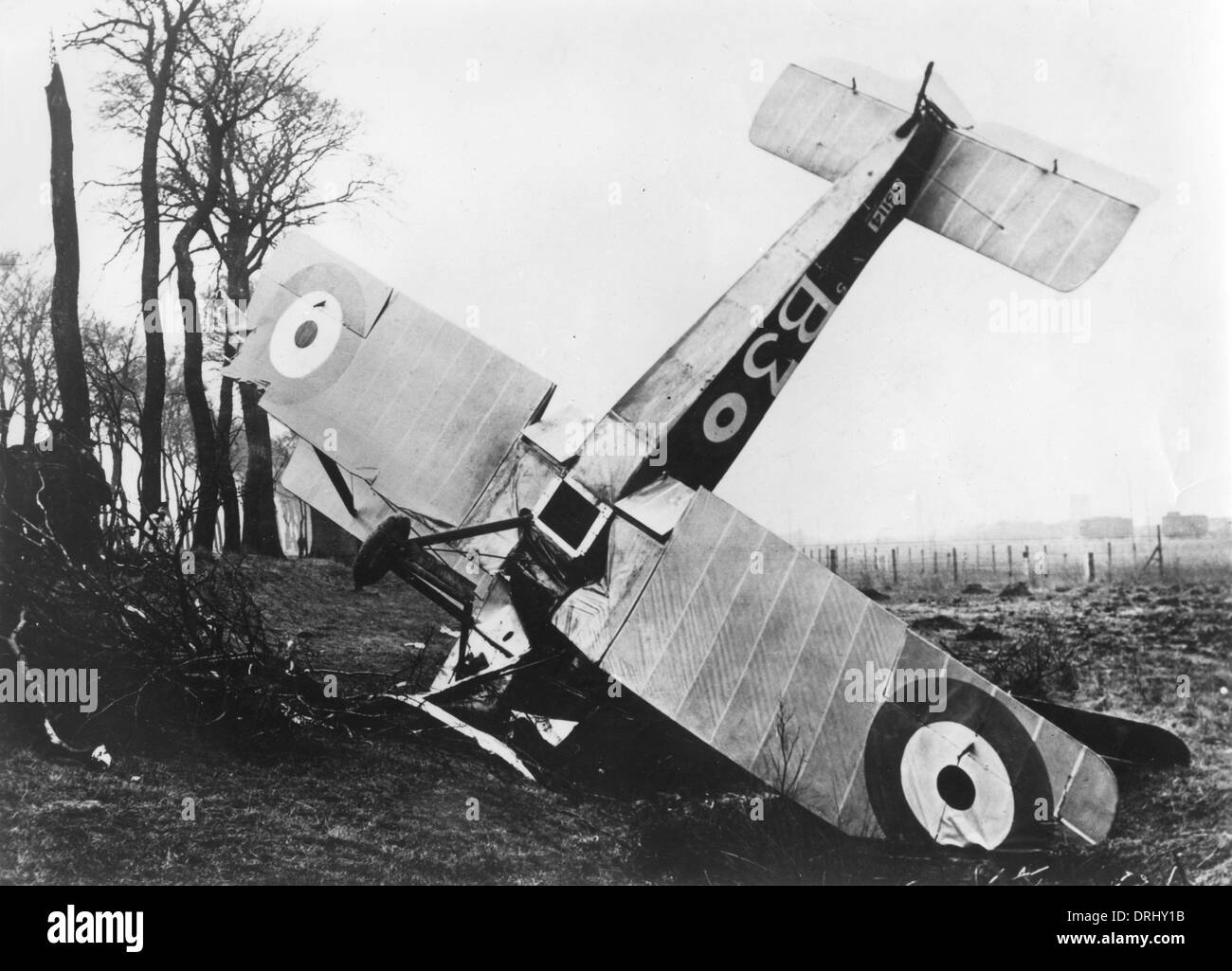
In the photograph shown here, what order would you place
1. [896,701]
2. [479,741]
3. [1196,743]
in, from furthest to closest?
1. [1196,743]
2. [479,741]
3. [896,701]

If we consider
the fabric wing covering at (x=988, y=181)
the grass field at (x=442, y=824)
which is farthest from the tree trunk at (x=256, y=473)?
the fabric wing covering at (x=988, y=181)

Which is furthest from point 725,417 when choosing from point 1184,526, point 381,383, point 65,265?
point 65,265

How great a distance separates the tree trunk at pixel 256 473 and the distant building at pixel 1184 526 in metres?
5.20

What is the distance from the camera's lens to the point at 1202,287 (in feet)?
14.4

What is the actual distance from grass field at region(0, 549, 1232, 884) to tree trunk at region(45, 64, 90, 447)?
179 cm

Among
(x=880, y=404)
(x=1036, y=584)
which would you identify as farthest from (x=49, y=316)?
(x=1036, y=584)

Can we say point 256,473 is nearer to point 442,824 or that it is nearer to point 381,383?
point 381,383

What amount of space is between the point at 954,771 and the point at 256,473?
4.25 metres

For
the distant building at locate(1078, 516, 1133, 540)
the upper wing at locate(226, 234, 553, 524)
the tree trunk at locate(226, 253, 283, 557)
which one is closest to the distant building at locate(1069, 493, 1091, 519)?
the distant building at locate(1078, 516, 1133, 540)

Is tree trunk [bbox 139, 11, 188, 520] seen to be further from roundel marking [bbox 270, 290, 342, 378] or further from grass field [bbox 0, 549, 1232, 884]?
grass field [bbox 0, 549, 1232, 884]

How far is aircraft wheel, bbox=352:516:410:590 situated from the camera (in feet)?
10.5

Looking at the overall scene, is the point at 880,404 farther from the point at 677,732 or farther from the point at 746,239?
the point at 677,732

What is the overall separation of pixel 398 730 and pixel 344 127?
3.29 metres

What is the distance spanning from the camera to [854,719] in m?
3.52
